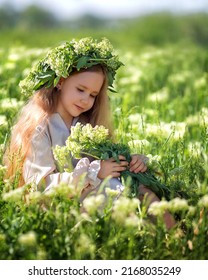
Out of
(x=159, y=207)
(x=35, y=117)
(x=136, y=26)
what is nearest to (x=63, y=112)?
(x=35, y=117)

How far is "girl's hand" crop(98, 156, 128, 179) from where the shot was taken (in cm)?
259

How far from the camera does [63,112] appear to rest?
2869 mm

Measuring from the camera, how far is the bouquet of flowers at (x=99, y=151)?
8.34ft

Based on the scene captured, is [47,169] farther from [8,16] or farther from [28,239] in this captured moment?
[8,16]

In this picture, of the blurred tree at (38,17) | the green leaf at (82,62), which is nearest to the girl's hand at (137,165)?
the green leaf at (82,62)

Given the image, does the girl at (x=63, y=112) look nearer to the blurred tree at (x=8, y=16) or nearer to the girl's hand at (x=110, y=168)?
the girl's hand at (x=110, y=168)

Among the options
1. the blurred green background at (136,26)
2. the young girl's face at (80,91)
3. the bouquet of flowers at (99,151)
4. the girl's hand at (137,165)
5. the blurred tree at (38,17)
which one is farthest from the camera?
the blurred tree at (38,17)

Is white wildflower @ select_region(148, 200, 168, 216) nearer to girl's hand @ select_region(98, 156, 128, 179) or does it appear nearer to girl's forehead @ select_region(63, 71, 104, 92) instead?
girl's hand @ select_region(98, 156, 128, 179)

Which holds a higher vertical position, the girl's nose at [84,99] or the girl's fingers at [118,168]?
the girl's nose at [84,99]

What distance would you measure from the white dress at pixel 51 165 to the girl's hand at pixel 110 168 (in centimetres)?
2

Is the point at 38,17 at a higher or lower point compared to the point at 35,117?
higher

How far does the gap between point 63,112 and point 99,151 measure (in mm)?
310

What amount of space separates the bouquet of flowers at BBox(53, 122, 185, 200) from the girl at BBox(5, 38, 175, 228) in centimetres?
3
